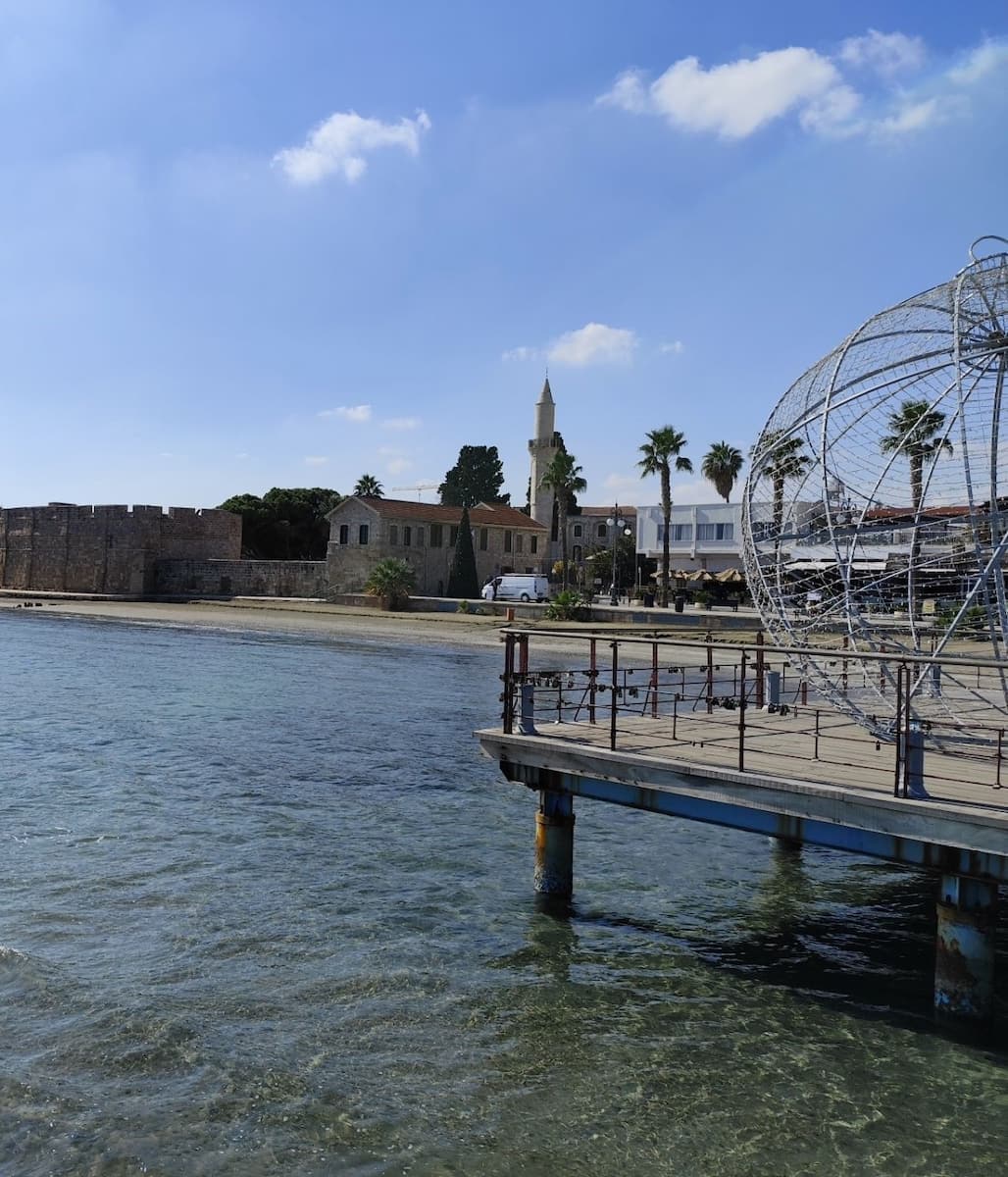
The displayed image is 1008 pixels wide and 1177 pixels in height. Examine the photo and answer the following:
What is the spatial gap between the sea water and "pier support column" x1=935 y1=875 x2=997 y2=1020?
27cm

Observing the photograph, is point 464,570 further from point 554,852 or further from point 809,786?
point 809,786

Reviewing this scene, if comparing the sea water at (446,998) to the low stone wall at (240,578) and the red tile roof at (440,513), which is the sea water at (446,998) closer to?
the red tile roof at (440,513)

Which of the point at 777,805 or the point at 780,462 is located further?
the point at 780,462

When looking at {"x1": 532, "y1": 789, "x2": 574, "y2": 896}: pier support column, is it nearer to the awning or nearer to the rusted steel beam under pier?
the rusted steel beam under pier

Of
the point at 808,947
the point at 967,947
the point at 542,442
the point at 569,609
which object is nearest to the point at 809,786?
the point at 967,947

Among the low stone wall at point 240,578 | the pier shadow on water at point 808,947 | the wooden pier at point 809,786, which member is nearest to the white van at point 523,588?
the low stone wall at point 240,578

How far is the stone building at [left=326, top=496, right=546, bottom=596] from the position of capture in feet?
226

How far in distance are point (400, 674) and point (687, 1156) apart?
A: 2910 cm

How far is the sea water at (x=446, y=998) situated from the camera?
6.95 m

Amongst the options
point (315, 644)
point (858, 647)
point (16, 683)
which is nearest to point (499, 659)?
point (315, 644)

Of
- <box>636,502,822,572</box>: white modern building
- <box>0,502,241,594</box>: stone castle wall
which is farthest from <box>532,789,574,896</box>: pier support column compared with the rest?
<box>0,502,241,594</box>: stone castle wall

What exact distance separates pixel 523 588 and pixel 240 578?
23.5 meters

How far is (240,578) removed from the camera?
250 feet

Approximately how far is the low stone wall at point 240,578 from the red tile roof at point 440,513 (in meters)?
4.77
